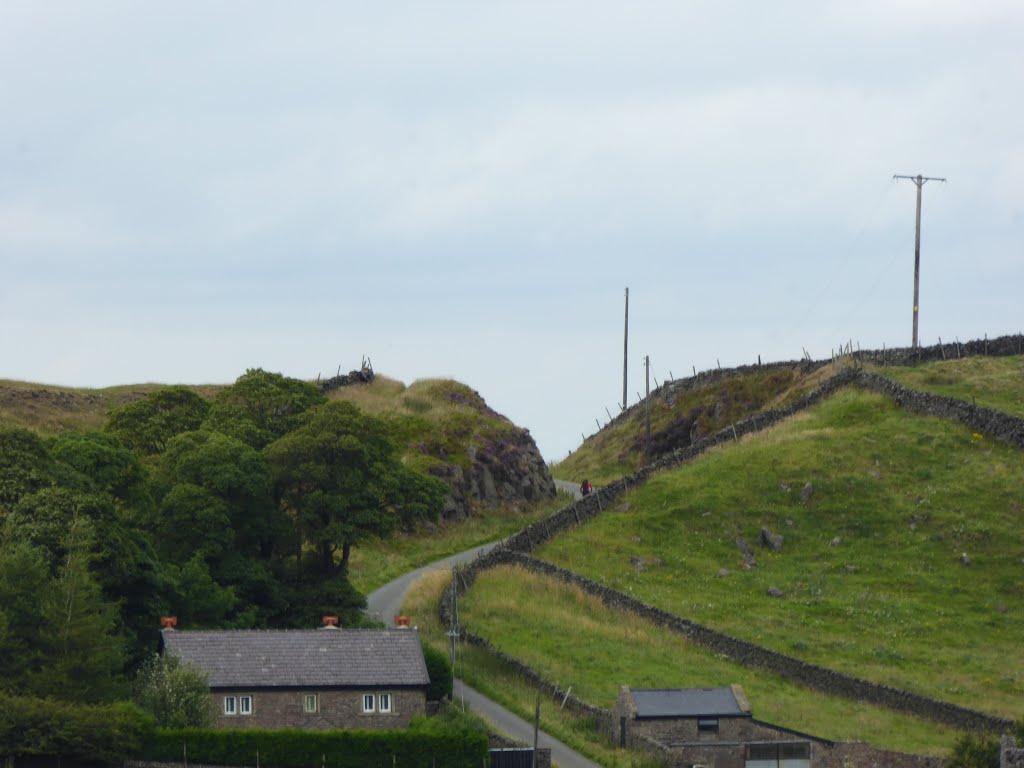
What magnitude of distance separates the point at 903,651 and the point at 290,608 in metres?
26.9

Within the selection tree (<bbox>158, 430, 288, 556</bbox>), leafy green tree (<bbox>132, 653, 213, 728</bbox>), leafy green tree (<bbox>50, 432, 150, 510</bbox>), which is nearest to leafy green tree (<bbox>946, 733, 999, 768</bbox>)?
leafy green tree (<bbox>132, 653, 213, 728</bbox>)

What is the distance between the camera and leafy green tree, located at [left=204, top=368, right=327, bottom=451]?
97.7m

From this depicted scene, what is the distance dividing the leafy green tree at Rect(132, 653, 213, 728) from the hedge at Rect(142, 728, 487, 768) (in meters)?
1.57

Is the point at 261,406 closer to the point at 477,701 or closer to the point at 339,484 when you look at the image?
the point at 339,484

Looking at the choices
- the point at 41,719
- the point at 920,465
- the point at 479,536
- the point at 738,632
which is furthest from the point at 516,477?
the point at 41,719

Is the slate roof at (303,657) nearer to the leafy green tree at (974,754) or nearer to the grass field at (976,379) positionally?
the leafy green tree at (974,754)

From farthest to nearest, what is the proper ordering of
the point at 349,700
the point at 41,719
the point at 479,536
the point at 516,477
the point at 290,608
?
the point at 516,477 < the point at 479,536 < the point at 290,608 < the point at 349,700 < the point at 41,719

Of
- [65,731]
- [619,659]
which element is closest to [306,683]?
[65,731]

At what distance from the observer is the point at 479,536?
111500 millimetres

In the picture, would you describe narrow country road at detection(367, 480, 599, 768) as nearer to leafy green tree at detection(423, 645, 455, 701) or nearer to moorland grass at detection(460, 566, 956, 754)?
leafy green tree at detection(423, 645, 455, 701)

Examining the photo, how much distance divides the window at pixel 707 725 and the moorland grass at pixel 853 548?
13.3 m

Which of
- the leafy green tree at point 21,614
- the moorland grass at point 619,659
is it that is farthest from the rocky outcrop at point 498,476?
the leafy green tree at point 21,614

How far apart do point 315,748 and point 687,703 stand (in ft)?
47.0

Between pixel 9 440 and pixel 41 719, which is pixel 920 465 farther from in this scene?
pixel 41 719
